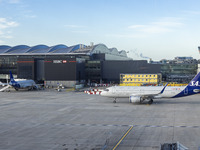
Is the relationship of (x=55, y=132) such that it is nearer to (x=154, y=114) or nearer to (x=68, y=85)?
(x=154, y=114)

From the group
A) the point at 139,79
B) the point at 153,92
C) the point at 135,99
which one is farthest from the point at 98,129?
the point at 139,79

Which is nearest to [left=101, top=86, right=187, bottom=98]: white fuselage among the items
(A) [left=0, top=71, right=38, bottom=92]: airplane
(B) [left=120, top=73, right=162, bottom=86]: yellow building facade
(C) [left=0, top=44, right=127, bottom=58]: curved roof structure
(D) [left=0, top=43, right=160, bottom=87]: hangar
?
(A) [left=0, top=71, right=38, bottom=92]: airplane

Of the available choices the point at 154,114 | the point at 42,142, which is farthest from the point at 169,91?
the point at 42,142

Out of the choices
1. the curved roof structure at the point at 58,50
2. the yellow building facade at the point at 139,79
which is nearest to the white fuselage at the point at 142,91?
the yellow building facade at the point at 139,79

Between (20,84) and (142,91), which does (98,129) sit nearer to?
(142,91)

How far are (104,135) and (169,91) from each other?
2812 centimetres

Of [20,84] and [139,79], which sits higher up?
[139,79]

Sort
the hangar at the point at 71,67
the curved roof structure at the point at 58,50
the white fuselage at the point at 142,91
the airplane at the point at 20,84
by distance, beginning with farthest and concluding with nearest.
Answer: the curved roof structure at the point at 58,50 < the hangar at the point at 71,67 < the airplane at the point at 20,84 < the white fuselage at the point at 142,91

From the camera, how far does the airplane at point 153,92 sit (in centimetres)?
5027

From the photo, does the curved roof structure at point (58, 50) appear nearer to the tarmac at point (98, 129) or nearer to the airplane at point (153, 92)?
the airplane at point (153, 92)

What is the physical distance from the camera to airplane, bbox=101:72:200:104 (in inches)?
1979

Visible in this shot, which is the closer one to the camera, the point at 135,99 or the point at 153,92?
the point at 135,99

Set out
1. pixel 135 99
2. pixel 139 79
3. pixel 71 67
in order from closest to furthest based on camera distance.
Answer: pixel 135 99, pixel 139 79, pixel 71 67

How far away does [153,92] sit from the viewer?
50.8m
